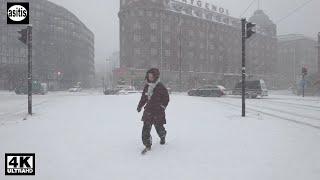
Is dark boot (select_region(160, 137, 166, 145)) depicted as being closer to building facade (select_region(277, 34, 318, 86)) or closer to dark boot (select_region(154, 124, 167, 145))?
dark boot (select_region(154, 124, 167, 145))

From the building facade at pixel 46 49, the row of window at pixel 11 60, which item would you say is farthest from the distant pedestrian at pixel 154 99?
the row of window at pixel 11 60

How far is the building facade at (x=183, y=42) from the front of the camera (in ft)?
228

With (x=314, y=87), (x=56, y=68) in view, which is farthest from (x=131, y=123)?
(x=56, y=68)

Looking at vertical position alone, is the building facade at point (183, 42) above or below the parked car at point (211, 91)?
above

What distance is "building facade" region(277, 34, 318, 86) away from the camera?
102 metres

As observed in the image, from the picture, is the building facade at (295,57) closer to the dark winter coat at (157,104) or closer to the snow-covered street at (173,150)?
the snow-covered street at (173,150)

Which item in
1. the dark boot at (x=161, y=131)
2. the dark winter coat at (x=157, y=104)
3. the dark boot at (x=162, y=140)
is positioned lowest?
the dark boot at (x=162, y=140)

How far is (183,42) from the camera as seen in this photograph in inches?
2997

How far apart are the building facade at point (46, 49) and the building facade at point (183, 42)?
1695 cm

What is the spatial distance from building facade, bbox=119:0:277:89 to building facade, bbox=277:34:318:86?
12.3m

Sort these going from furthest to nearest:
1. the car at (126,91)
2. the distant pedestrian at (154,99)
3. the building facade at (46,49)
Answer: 1. the building facade at (46,49)
2. the car at (126,91)
3. the distant pedestrian at (154,99)

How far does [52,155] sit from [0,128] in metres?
4.59

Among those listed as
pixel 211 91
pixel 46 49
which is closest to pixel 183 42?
pixel 46 49

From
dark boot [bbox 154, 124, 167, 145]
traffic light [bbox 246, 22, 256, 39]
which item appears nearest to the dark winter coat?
dark boot [bbox 154, 124, 167, 145]
